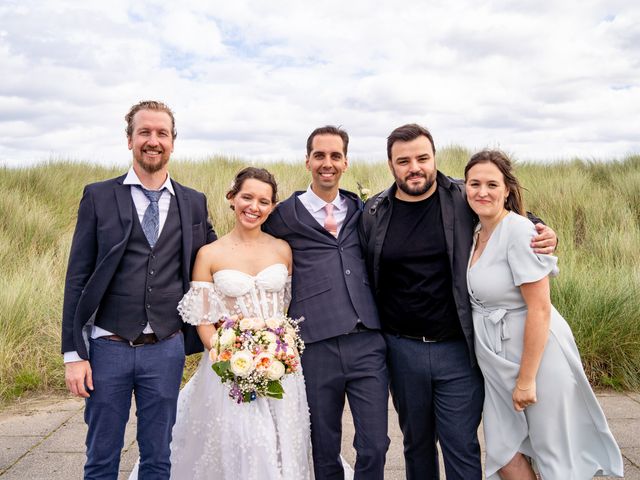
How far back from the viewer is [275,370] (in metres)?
3.21

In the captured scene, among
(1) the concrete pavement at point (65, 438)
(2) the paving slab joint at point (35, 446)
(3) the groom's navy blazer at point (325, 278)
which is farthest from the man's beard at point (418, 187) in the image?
(2) the paving slab joint at point (35, 446)

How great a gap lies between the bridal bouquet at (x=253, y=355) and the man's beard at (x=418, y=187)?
1.08m

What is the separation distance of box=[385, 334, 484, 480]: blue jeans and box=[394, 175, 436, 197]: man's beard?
87 cm

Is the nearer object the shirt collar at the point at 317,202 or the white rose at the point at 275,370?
the white rose at the point at 275,370

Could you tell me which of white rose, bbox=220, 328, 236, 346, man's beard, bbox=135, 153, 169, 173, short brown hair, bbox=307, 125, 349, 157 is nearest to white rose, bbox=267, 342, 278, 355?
white rose, bbox=220, 328, 236, 346

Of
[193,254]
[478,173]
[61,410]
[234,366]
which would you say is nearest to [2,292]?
[61,410]

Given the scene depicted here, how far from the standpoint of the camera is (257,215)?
3715 millimetres

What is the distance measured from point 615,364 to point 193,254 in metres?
4.81

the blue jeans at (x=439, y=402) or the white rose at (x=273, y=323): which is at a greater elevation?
the white rose at (x=273, y=323)

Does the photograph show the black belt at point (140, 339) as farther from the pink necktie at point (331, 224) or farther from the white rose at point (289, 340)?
the pink necktie at point (331, 224)

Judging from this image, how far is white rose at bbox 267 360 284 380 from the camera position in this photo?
3201 millimetres

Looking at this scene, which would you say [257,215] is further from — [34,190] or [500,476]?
[34,190]

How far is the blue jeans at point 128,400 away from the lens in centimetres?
334

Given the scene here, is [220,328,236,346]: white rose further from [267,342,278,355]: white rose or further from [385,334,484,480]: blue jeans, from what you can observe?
[385,334,484,480]: blue jeans
